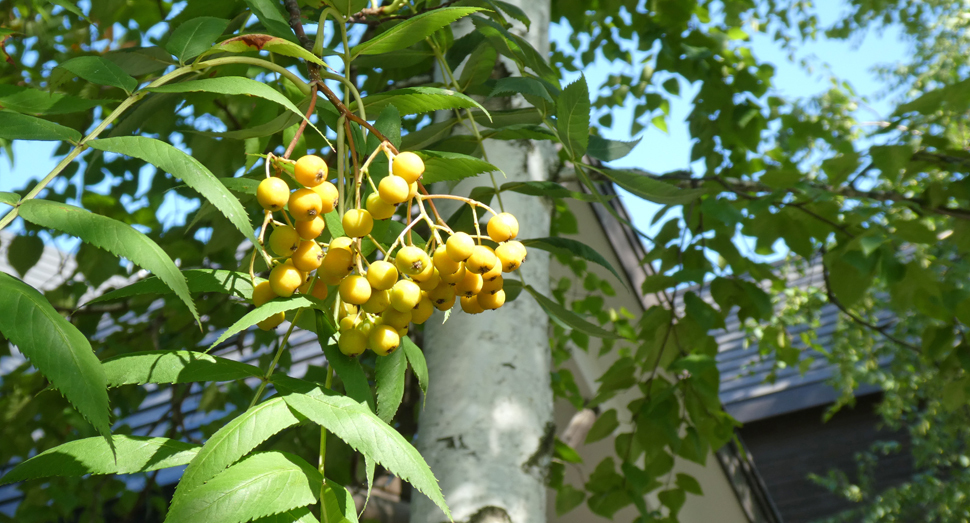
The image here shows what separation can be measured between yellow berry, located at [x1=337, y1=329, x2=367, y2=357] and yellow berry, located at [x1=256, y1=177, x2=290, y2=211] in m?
0.15

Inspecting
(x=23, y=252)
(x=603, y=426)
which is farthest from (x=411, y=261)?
(x=23, y=252)

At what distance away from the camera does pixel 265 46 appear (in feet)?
2.51

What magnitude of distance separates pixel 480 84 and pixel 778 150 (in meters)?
2.91

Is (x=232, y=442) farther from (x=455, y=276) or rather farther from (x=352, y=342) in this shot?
(x=455, y=276)

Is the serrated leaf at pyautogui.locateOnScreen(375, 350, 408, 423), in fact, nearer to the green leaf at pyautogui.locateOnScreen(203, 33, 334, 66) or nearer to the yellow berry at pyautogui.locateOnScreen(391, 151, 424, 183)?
the yellow berry at pyautogui.locateOnScreen(391, 151, 424, 183)

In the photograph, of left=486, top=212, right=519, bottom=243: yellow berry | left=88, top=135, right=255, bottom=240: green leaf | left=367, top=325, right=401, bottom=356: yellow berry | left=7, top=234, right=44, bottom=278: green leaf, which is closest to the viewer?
left=88, top=135, right=255, bottom=240: green leaf

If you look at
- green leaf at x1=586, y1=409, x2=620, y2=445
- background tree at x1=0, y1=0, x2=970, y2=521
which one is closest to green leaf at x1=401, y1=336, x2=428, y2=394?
background tree at x1=0, y1=0, x2=970, y2=521

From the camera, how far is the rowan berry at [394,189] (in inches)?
27.4

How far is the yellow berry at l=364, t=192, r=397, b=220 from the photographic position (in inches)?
28.7

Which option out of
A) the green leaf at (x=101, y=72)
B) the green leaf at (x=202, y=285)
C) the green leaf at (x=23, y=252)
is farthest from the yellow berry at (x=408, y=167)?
the green leaf at (x=23, y=252)

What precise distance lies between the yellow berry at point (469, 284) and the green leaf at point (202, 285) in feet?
0.77

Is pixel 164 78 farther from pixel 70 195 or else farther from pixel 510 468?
pixel 70 195

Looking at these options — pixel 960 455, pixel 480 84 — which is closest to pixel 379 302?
pixel 480 84

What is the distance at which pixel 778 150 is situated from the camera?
3.62 m
